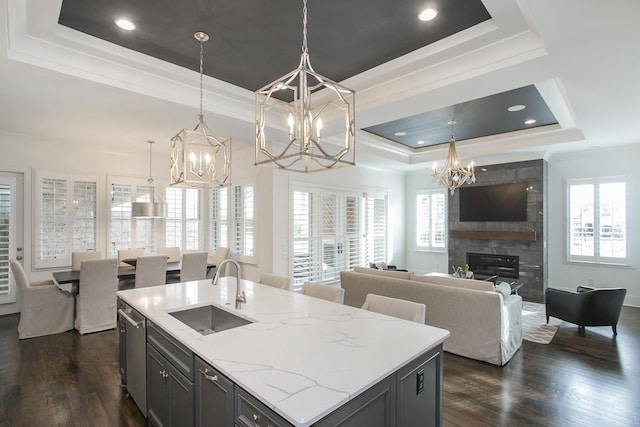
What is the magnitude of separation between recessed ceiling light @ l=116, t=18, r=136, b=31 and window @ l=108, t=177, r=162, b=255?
14.3 ft

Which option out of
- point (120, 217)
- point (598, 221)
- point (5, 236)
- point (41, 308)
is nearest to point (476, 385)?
point (598, 221)

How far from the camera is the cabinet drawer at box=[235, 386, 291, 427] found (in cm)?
127

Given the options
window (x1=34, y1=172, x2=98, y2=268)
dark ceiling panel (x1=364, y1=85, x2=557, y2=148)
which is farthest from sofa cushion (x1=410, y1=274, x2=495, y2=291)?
window (x1=34, y1=172, x2=98, y2=268)

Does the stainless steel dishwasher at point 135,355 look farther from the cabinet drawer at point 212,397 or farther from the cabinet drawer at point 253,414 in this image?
the cabinet drawer at point 253,414

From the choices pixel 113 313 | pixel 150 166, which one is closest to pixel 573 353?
pixel 113 313

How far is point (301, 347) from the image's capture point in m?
1.74

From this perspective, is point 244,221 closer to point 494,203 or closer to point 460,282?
point 460,282

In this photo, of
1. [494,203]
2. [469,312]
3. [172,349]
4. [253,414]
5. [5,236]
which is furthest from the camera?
[494,203]

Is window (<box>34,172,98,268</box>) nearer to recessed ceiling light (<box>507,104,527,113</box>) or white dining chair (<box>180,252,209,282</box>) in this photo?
white dining chair (<box>180,252,209,282</box>)

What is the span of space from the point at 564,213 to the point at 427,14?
6.21 metres

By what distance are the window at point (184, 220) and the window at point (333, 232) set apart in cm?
267

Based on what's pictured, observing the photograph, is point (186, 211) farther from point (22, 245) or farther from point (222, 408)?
point (222, 408)

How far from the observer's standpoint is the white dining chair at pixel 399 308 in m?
2.42

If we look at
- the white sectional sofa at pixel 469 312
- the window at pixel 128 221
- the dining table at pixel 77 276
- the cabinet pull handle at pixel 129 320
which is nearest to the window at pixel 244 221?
the dining table at pixel 77 276
